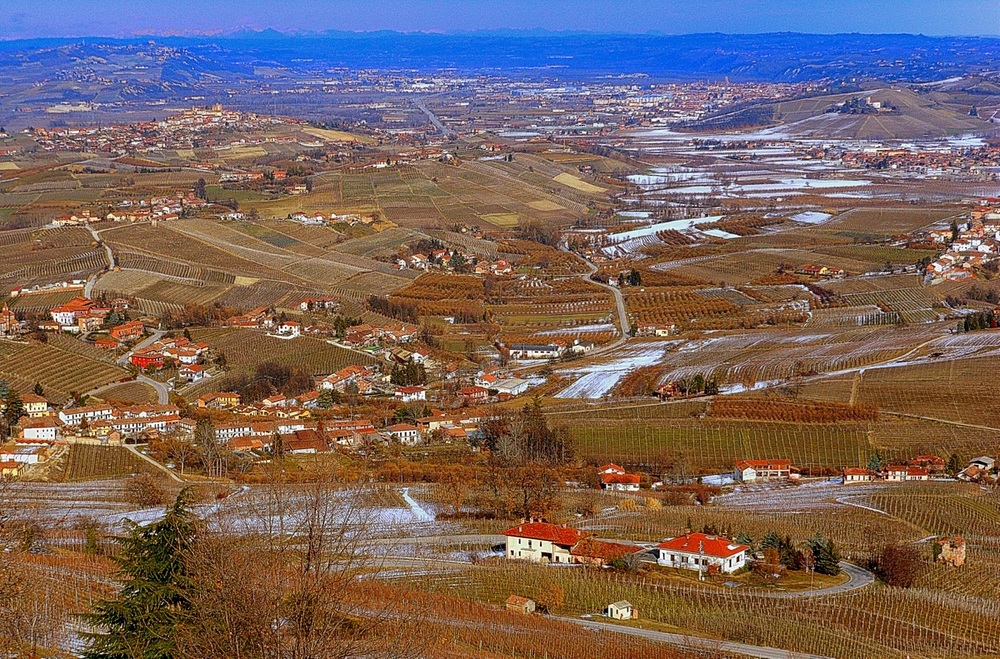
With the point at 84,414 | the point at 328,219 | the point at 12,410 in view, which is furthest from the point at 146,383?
the point at 328,219

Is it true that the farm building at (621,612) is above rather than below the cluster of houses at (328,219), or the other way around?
below

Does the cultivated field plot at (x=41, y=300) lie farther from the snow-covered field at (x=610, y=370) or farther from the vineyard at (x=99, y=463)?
the snow-covered field at (x=610, y=370)

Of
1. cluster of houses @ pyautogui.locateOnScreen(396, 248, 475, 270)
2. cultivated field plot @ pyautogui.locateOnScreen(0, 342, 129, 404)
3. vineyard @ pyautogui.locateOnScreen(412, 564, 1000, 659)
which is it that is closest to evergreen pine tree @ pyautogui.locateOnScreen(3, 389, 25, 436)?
cultivated field plot @ pyautogui.locateOnScreen(0, 342, 129, 404)

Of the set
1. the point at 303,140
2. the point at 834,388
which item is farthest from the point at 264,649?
the point at 303,140

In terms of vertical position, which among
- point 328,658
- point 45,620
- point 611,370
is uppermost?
point 328,658

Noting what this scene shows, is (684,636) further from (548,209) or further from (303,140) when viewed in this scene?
(303,140)

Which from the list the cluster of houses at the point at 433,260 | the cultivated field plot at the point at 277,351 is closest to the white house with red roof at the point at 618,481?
the cultivated field plot at the point at 277,351

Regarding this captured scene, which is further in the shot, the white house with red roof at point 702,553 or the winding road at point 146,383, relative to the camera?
the winding road at point 146,383
